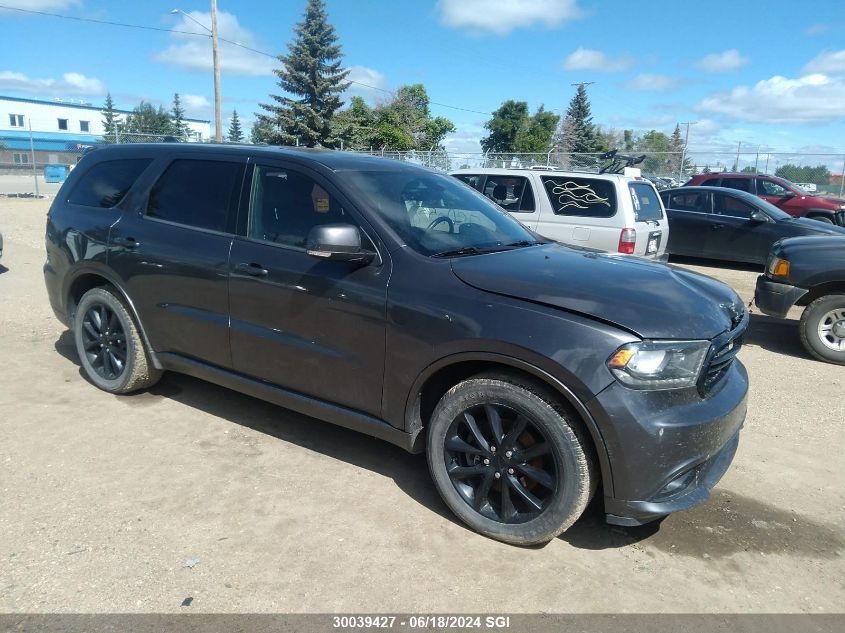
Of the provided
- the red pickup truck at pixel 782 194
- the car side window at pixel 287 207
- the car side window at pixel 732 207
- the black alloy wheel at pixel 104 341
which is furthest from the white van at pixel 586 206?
the red pickup truck at pixel 782 194

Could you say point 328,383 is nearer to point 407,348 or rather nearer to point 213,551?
point 407,348

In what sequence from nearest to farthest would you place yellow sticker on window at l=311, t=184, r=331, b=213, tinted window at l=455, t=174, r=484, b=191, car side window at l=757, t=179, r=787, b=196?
1. yellow sticker on window at l=311, t=184, r=331, b=213
2. tinted window at l=455, t=174, r=484, b=191
3. car side window at l=757, t=179, r=787, b=196

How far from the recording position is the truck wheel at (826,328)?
6.27 metres

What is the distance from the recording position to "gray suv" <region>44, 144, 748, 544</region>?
2.75m

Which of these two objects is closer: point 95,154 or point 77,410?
point 77,410

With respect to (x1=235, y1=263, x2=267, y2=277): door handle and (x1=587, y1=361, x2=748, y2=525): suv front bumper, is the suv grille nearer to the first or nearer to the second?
(x1=587, y1=361, x2=748, y2=525): suv front bumper

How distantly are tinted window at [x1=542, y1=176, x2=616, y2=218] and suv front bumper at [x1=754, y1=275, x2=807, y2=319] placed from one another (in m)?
2.23

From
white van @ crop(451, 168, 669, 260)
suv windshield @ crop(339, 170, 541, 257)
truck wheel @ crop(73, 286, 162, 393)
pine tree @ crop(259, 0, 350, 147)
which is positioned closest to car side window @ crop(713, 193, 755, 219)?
white van @ crop(451, 168, 669, 260)

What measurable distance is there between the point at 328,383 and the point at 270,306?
1.89ft

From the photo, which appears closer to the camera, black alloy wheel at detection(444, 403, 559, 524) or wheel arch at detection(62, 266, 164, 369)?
black alloy wheel at detection(444, 403, 559, 524)

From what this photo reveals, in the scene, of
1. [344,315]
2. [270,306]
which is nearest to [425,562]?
[344,315]

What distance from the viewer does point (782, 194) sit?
1609 cm

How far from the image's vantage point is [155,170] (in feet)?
14.4

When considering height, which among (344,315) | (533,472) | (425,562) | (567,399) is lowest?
(425,562)
